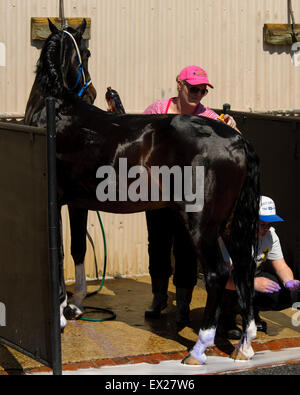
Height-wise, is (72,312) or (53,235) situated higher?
(53,235)

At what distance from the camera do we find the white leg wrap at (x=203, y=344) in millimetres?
5742

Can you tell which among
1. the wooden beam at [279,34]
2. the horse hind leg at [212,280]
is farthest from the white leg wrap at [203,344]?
the wooden beam at [279,34]

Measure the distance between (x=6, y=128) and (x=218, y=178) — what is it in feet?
5.20

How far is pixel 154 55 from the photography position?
8.21 meters

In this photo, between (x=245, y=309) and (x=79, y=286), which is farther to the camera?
(x=79, y=286)

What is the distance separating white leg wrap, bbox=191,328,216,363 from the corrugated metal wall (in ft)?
8.73

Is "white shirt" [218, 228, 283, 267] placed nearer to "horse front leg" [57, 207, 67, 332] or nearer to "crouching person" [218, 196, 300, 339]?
"crouching person" [218, 196, 300, 339]

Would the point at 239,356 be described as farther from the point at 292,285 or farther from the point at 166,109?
the point at 166,109

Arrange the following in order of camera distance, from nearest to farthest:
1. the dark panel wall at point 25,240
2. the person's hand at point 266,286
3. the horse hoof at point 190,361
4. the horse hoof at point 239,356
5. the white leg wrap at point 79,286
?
the dark panel wall at point 25,240 → the horse hoof at point 190,361 → the horse hoof at point 239,356 → the person's hand at point 266,286 → the white leg wrap at point 79,286

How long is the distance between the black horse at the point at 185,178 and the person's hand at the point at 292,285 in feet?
1.65

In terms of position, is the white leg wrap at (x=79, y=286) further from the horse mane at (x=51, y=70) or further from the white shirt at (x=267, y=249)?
the horse mane at (x=51, y=70)

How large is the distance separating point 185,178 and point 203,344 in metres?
1.24

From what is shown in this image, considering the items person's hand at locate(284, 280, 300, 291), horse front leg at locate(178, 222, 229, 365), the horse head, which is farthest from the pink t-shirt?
person's hand at locate(284, 280, 300, 291)

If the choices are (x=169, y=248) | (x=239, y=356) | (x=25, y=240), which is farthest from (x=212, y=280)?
(x=25, y=240)
